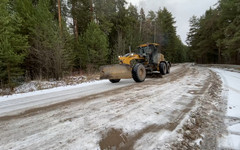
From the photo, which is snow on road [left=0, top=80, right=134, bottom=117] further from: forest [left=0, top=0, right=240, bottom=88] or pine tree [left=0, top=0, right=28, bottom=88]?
forest [left=0, top=0, right=240, bottom=88]

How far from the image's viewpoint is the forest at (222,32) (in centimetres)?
1277

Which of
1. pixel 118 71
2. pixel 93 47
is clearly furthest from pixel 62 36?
pixel 118 71

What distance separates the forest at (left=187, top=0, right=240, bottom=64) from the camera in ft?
41.9

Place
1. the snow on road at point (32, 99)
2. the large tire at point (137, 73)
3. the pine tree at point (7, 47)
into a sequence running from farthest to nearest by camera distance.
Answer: the pine tree at point (7, 47)
the large tire at point (137, 73)
the snow on road at point (32, 99)

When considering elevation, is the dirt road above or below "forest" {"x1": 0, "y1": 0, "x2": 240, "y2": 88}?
below

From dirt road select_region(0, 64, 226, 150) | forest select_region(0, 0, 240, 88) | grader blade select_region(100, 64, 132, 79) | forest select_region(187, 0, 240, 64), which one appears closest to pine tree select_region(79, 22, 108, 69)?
forest select_region(0, 0, 240, 88)

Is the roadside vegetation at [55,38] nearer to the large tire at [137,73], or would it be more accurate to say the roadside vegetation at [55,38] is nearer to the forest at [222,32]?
the large tire at [137,73]

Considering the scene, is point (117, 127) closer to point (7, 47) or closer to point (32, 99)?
point (32, 99)

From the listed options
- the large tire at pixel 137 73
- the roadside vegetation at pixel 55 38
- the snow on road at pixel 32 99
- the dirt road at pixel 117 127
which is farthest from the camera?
the roadside vegetation at pixel 55 38

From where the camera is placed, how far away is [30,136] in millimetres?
1601

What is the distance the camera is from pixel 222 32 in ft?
61.3

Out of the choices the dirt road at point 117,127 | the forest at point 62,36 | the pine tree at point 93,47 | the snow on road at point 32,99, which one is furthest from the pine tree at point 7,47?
the pine tree at point 93,47

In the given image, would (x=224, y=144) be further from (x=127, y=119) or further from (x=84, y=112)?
(x=84, y=112)

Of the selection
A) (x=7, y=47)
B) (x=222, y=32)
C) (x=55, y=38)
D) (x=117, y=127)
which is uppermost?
(x=222, y=32)
